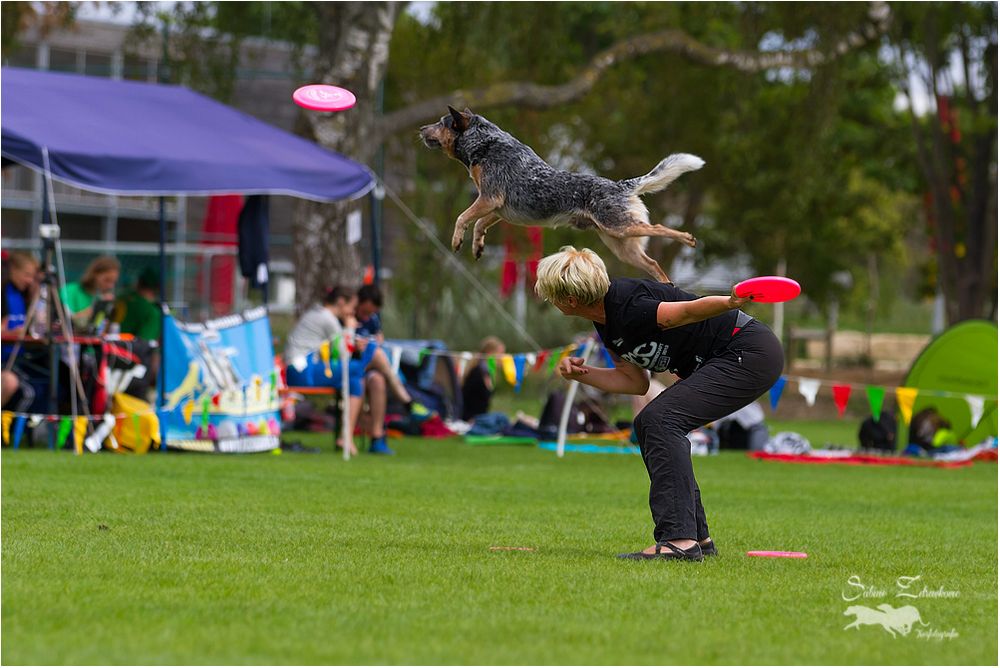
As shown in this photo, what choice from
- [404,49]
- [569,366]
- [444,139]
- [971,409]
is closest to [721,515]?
[569,366]

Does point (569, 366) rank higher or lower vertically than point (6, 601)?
higher

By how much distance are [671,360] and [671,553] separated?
2.91ft

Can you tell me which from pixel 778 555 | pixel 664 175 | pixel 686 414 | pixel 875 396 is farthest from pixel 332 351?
pixel 664 175

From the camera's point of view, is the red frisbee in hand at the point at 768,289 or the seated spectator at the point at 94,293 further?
the seated spectator at the point at 94,293

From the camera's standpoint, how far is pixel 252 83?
29859 millimetres

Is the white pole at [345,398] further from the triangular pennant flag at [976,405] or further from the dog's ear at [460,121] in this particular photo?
the dog's ear at [460,121]

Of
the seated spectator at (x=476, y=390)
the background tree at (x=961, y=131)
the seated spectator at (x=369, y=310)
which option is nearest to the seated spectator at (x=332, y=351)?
the seated spectator at (x=369, y=310)

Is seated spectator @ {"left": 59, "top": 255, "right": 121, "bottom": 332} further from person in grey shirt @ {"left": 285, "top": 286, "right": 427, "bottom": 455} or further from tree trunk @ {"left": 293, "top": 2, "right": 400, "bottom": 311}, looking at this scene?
tree trunk @ {"left": 293, "top": 2, "right": 400, "bottom": 311}

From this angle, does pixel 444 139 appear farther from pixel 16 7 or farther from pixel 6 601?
pixel 16 7

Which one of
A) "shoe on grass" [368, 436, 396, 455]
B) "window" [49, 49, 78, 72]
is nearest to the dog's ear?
"shoe on grass" [368, 436, 396, 455]

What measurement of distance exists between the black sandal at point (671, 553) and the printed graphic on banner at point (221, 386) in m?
7.00

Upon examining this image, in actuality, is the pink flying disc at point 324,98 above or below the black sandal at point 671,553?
above

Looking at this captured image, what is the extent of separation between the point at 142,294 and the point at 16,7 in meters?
7.11

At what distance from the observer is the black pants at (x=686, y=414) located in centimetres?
666
